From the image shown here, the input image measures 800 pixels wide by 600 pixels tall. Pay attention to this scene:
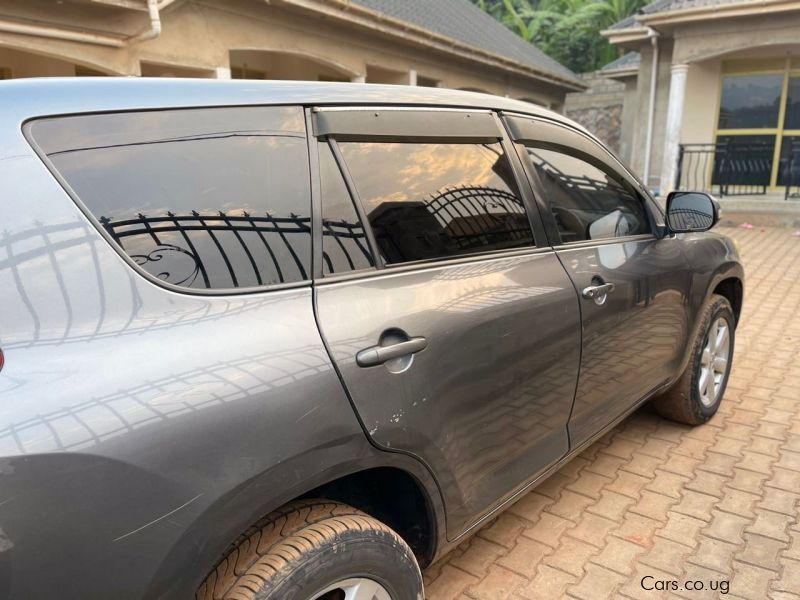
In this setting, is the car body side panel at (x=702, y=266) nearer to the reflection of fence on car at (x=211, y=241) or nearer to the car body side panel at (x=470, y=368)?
the car body side panel at (x=470, y=368)

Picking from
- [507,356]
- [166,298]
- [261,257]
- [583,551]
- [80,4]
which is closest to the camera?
[166,298]

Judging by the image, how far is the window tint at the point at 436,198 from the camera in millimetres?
1803

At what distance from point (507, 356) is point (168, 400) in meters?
1.13

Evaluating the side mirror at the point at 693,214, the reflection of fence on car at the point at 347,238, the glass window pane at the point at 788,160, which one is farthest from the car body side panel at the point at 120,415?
the glass window pane at the point at 788,160

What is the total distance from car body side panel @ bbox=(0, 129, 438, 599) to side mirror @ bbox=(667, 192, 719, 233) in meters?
2.37

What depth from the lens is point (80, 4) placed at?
6691 millimetres

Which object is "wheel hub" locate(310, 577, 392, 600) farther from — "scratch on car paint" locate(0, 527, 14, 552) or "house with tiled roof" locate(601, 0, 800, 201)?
"house with tiled roof" locate(601, 0, 800, 201)

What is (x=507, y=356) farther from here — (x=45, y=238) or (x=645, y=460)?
(x=645, y=460)

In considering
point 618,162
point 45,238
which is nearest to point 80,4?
point 618,162

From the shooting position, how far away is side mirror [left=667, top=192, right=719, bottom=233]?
3.07m

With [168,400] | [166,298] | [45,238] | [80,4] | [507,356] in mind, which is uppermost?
[80,4]

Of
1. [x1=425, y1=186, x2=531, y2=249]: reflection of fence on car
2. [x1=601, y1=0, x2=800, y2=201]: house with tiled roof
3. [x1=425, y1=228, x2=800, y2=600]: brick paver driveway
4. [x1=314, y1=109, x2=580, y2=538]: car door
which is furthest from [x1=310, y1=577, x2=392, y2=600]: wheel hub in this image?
[x1=601, y1=0, x2=800, y2=201]: house with tiled roof

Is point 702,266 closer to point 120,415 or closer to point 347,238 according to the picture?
point 347,238

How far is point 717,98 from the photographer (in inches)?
523
